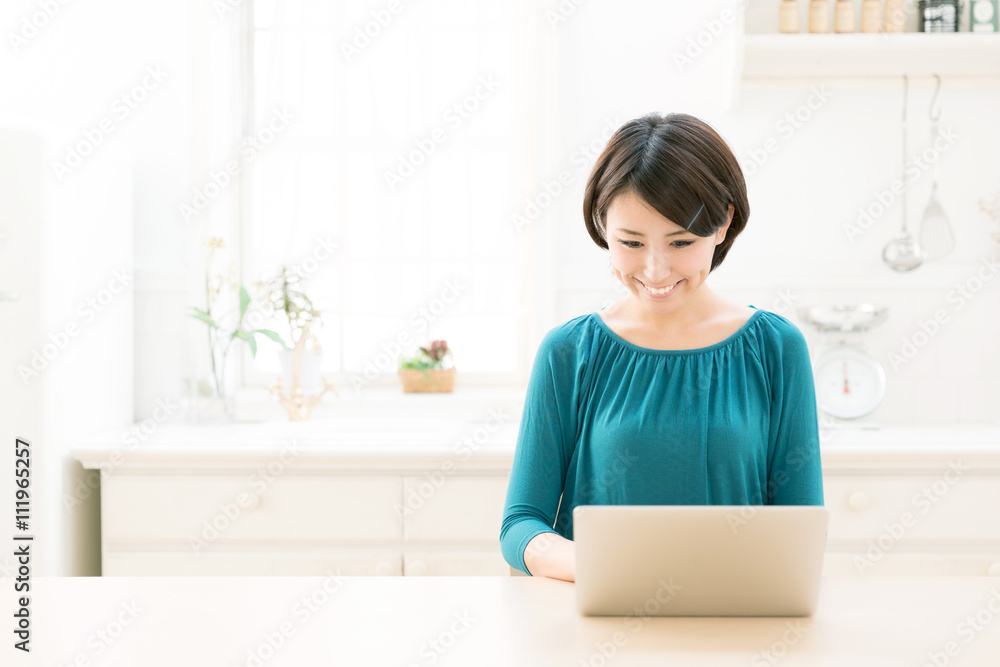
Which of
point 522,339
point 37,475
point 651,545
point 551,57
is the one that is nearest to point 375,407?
point 522,339

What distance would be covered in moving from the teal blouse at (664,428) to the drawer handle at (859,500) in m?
0.80

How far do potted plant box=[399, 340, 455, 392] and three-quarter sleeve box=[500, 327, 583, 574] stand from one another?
1.30 m

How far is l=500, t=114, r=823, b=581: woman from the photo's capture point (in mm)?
1252

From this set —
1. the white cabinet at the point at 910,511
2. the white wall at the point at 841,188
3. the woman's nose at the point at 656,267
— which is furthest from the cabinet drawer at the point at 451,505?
the woman's nose at the point at 656,267

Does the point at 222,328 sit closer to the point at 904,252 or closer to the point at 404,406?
the point at 404,406

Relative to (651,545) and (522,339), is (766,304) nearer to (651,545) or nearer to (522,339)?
(522,339)

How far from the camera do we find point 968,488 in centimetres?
203

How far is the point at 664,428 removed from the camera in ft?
4.35

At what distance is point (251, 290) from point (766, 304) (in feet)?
5.26

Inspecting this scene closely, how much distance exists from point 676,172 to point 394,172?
64.8 inches

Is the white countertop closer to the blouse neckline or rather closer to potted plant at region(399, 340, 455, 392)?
potted plant at region(399, 340, 455, 392)

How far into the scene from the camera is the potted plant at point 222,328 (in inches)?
97.9

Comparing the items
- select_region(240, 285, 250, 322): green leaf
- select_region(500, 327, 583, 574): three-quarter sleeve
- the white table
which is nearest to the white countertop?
select_region(240, 285, 250, 322): green leaf

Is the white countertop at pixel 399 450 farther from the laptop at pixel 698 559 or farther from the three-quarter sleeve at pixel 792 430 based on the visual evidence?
the laptop at pixel 698 559
